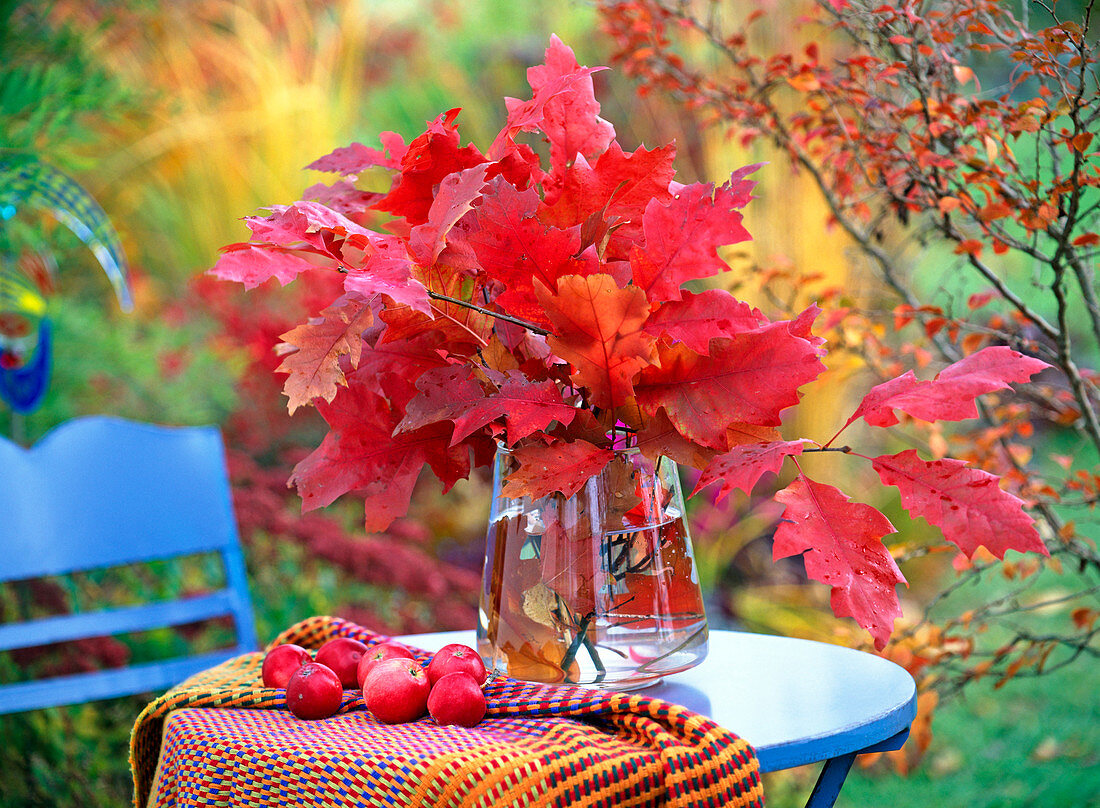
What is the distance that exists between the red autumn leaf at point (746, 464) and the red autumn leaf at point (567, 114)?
0.32 metres

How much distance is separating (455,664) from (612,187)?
453 millimetres

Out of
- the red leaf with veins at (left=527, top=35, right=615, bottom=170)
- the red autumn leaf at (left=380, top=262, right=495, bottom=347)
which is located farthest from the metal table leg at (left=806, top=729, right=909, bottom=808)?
the red leaf with veins at (left=527, top=35, right=615, bottom=170)

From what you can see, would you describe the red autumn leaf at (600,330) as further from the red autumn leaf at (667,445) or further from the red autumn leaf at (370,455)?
the red autumn leaf at (370,455)

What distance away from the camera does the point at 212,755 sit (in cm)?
81

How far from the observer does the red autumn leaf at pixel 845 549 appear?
2.50 ft

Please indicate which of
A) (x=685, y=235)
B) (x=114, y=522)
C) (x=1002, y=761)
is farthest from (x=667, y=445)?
(x=1002, y=761)

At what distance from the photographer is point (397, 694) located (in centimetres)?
86

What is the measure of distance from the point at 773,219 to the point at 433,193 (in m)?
2.23

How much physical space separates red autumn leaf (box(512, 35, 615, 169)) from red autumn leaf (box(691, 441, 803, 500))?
12.6 inches

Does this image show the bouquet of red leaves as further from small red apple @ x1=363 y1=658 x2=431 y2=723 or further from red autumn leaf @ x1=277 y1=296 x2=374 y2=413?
small red apple @ x1=363 y1=658 x2=431 y2=723

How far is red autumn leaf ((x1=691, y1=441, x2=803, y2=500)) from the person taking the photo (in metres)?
0.80

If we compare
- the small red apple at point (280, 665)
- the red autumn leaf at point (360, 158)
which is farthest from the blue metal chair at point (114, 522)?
the red autumn leaf at point (360, 158)

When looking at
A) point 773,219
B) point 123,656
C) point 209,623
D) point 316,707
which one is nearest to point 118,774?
point 123,656

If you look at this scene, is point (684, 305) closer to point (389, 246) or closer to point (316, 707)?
point (389, 246)
